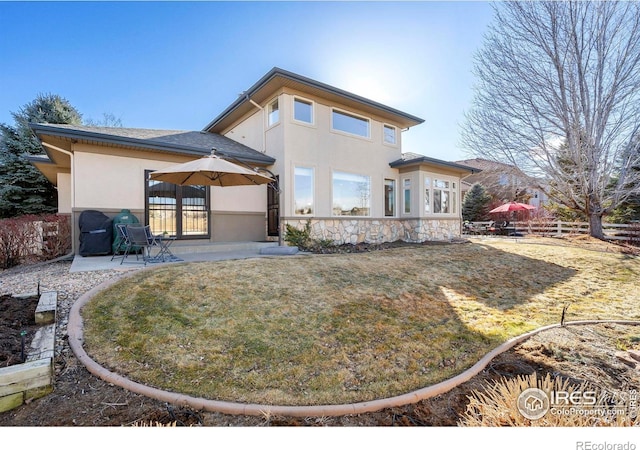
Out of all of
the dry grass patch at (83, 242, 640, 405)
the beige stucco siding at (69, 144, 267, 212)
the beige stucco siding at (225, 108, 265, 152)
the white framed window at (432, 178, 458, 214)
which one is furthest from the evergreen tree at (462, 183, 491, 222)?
the beige stucco siding at (69, 144, 267, 212)

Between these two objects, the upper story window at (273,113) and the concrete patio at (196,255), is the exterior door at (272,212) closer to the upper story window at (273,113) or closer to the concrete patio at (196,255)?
the concrete patio at (196,255)

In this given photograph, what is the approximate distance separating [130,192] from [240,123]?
5.49 m

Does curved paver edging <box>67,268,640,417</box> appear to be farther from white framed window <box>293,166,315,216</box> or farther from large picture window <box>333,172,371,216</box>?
large picture window <box>333,172,371,216</box>

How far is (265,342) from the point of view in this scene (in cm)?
333

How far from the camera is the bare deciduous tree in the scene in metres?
11.0

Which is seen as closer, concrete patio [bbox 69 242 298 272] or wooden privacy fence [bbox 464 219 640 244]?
concrete patio [bbox 69 242 298 272]

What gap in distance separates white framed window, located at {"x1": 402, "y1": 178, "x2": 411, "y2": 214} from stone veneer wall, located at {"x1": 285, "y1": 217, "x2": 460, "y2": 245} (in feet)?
1.55

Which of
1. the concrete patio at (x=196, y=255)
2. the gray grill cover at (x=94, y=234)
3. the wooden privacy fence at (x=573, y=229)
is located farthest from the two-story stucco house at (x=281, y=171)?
the wooden privacy fence at (x=573, y=229)

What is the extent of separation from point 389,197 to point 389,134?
2.68 meters

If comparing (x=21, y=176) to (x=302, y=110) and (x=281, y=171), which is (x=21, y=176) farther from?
(x=302, y=110)

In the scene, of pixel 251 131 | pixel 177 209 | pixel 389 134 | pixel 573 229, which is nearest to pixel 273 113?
pixel 251 131

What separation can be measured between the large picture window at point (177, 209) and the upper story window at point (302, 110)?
3.81 meters

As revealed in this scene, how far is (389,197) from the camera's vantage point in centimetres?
1253

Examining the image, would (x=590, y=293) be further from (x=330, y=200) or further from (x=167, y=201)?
(x=167, y=201)
